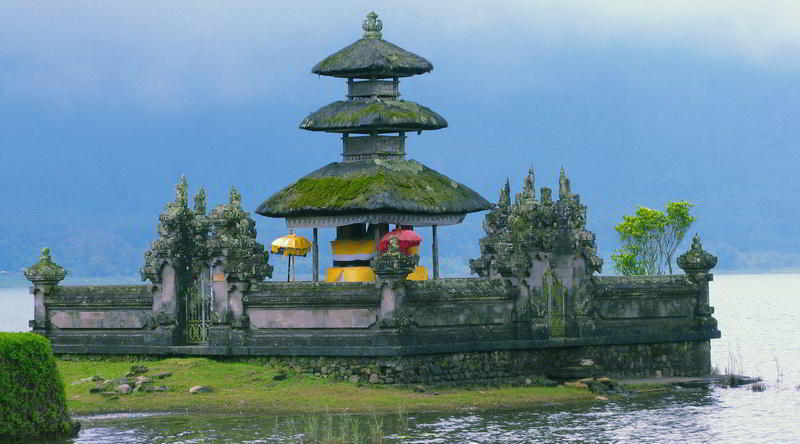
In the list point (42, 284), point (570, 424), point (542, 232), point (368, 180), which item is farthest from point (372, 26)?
point (570, 424)

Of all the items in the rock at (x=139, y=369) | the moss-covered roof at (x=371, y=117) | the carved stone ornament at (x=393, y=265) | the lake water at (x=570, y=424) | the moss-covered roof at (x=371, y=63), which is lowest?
the lake water at (x=570, y=424)

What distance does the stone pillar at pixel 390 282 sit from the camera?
4522 centimetres

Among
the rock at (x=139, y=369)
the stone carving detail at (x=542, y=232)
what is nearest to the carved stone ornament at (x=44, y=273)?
the rock at (x=139, y=369)

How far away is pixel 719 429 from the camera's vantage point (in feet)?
134

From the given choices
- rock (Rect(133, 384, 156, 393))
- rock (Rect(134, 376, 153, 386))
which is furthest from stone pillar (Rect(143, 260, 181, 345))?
rock (Rect(133, 384, 156, 393))

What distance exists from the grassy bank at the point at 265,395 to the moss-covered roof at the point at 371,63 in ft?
35.3

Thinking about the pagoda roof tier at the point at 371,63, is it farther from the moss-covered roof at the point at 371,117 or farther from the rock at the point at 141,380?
the rock at the point at 141,380

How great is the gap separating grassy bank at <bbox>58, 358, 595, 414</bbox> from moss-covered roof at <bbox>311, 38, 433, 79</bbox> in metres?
10.8

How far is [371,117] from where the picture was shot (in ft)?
170

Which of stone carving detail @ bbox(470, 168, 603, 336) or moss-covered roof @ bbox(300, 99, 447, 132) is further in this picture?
moss-covered roof @ bbox(300, 99, 447, 132)

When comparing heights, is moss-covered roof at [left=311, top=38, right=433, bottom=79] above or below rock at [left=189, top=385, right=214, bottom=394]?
above

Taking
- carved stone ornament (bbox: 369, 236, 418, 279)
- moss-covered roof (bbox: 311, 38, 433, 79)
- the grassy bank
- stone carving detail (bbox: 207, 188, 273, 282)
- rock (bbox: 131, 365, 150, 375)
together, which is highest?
moss-covered roof (bbox: 311, 38, 433, 79)

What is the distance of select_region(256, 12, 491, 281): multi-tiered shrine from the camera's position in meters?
50.3

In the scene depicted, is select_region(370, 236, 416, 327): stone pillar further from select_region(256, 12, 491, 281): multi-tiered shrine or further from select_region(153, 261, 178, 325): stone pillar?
select_region(153, 261, 178, 325): stone pillar
